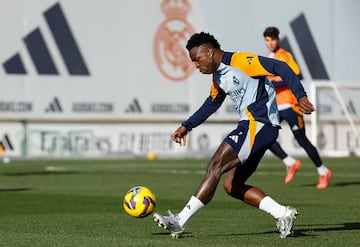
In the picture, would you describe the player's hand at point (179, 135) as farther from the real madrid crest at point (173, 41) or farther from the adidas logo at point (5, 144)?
the real madrid crest at point (173, 41)

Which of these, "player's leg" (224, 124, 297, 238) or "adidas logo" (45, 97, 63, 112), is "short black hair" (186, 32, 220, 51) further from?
"adidas logo" (45, 97, 63, 112)

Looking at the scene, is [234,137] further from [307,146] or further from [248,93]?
[307,146]

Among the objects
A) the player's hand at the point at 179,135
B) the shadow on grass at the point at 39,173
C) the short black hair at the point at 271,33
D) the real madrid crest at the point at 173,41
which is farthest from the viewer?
the real madrid crest at the point at 173,41

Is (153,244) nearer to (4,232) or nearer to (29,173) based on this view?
(4,232)

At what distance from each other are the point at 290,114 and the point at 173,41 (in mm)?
13599

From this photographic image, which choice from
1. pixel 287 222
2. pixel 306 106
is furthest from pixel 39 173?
pixel 306 106

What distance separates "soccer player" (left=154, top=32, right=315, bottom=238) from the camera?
31.2 feet

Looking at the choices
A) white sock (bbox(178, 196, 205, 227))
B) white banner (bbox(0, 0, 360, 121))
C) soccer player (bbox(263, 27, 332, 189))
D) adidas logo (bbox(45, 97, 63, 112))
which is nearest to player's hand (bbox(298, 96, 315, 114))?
white sock (bbox(178, 196, 205, 227))

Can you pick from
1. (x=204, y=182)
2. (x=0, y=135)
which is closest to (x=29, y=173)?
(x=0, y=135)

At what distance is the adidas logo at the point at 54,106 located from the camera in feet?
94.9

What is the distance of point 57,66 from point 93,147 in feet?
7.60

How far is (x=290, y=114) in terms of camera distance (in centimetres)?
1703

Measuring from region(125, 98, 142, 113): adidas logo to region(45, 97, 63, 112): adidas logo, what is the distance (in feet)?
6.28

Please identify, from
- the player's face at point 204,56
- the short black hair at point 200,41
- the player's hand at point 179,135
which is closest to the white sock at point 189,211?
the player's hand at point 179,135
